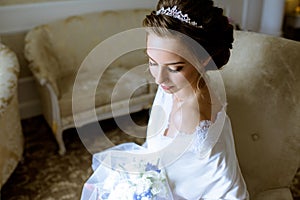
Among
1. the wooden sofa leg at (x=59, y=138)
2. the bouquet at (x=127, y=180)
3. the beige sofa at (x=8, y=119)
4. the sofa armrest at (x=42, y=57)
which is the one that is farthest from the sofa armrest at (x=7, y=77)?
the bouquet at (x=127, y=180)

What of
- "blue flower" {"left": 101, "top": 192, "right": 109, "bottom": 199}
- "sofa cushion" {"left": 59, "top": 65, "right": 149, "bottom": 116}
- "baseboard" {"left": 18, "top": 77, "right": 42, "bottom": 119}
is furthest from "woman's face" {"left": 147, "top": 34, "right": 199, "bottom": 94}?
"baseboard" {"left": 18, "top": 77, "right": 42, "bottom": 119}

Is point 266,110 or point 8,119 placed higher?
point 266,110

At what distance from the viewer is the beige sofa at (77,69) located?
2.62m

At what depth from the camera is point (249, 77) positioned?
1.37 metres

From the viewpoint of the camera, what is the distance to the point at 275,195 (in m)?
1.31

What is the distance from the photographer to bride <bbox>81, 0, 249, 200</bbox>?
105cm

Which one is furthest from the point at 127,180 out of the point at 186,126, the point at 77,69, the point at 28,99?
the point at 28,99

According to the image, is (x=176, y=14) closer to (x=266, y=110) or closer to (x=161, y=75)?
(x=161, y=75)

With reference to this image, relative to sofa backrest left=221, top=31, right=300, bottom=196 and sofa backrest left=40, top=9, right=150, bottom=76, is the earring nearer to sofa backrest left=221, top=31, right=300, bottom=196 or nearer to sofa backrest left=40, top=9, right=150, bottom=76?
sofa backrest left=221, top=31, right=300, bottom=196

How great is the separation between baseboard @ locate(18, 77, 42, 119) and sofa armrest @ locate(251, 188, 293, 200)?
7.62ft

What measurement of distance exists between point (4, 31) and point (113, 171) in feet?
6.89

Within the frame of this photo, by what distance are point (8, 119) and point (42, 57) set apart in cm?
65

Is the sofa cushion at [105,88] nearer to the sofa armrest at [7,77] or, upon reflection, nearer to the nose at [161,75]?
the sofa armrest at [7,77]

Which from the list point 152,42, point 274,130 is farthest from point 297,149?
point 152,42
